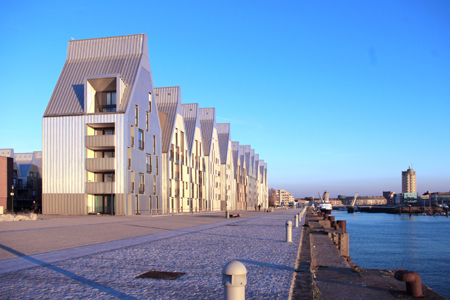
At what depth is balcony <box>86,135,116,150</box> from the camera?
37219mm

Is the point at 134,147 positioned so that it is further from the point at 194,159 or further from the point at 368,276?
the point at 368,276

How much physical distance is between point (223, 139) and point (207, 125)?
486 inches

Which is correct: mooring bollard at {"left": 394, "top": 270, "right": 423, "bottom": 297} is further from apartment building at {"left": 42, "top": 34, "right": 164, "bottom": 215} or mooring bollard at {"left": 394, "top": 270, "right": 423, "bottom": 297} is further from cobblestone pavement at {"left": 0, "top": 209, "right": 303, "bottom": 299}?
apartment building at {"left": 42, "top": 34, "right": 164, "bottom": 215}

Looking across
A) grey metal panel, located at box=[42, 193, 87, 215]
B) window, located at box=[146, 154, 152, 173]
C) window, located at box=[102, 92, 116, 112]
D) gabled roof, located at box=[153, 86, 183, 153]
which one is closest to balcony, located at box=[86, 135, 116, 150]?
window, located at box=[102, 92, 116, 112]

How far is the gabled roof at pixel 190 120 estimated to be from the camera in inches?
2335

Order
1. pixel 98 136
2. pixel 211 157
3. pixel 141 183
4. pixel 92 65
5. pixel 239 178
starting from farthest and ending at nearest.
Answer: pixel 239 178 → pixel 211 157 → pixel 141 183 → pixel 92 65 → pixel 98 136

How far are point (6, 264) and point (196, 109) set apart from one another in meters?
54.4

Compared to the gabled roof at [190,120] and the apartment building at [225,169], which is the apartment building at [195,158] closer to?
the gabled roof at [190,120]

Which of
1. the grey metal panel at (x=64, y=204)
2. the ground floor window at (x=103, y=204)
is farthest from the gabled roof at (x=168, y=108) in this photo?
the grey metal panel at (x=64, y=204)

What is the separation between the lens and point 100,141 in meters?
37.3

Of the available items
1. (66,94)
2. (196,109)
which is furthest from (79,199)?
(196,109)

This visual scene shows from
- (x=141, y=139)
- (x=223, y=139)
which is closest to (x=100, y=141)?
(x=141, y=139)

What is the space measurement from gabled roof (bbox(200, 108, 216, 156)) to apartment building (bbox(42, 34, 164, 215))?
2736 cm

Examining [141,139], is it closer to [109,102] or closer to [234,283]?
[109,102]
